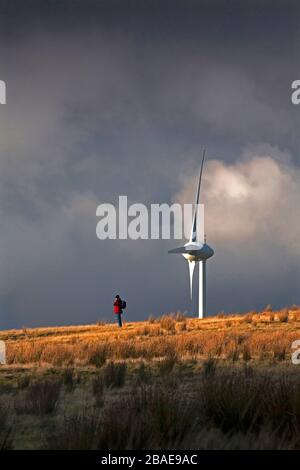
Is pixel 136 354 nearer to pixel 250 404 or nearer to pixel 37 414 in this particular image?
pixel 37 414

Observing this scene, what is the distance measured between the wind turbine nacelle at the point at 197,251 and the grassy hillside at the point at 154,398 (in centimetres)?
2442

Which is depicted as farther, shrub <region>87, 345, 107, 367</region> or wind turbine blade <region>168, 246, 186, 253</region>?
wind turbine blade <region>168, 246, 186, 253</region>

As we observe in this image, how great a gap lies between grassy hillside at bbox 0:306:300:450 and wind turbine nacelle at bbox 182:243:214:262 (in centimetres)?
2442

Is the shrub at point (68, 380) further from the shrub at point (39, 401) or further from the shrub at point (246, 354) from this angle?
the shrub at point (246, 354)

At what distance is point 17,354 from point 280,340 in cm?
949

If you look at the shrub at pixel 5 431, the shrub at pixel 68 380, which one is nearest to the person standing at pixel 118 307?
the shrub at pixel 68 380

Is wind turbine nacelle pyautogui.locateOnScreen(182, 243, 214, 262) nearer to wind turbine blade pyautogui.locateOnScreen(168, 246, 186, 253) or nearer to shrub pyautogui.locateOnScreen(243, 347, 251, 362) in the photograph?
wind turbine blade pyautogui.locateOnScreen(168, 246, 186, 253)

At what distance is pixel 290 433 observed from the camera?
25.2 ft

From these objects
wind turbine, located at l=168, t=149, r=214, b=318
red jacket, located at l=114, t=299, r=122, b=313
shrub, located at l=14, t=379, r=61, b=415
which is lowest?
shrub, located at l=14, t=379, r=61, b=415

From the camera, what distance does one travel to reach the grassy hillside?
7289mm

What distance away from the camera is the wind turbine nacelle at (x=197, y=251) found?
47.5 metres

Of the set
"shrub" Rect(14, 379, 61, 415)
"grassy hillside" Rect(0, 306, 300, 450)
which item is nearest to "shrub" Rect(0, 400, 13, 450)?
"grassy hillside" Rect(0, 306, 300, 450)

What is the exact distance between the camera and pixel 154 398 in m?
8.36

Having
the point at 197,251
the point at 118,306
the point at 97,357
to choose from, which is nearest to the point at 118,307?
the point at 118,306
